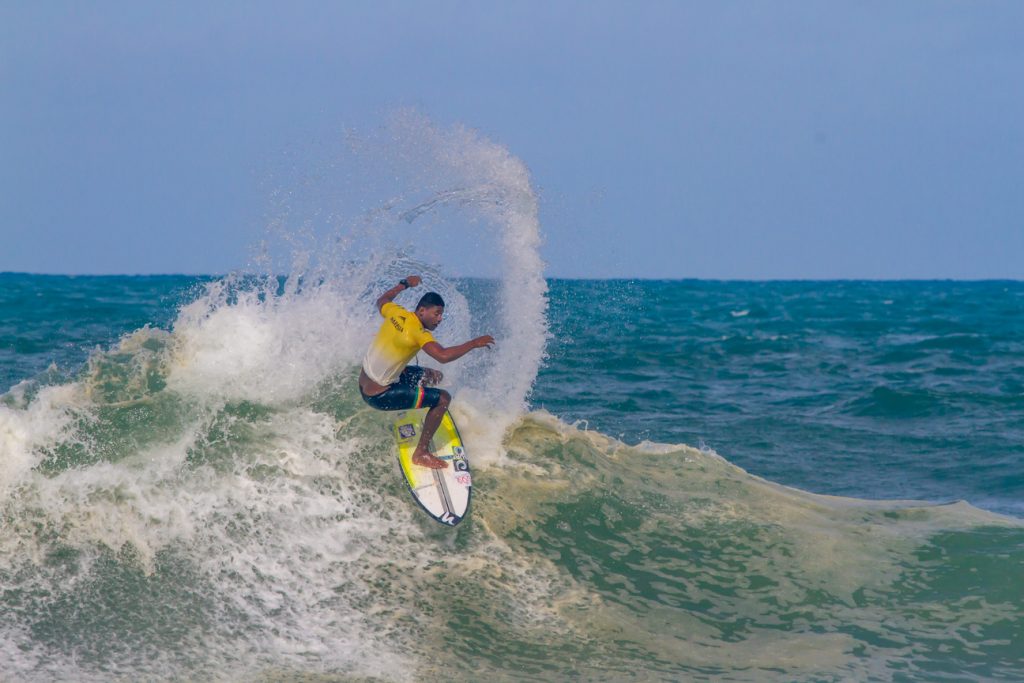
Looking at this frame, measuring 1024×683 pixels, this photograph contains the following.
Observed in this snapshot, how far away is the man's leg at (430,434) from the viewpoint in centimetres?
782

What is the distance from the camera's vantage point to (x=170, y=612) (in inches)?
274

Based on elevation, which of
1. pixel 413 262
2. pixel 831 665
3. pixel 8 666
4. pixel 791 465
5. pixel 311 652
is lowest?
pixel 8 666

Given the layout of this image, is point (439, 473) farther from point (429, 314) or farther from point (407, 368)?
→ point (429, 314)

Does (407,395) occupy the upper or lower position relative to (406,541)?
upper

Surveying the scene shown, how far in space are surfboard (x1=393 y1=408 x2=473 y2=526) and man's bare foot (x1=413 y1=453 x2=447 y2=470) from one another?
0.09 feet

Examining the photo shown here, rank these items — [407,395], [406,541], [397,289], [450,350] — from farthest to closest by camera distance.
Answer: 1. [397,289]
2. [407,395]
3. [406,541]
4. [450,350]

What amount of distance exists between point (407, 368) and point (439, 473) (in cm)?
88

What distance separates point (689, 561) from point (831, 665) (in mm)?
1677

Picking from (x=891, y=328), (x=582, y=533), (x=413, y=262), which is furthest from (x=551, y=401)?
(x=891, y=328)

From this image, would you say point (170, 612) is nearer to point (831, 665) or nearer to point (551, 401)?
point (831, 665)

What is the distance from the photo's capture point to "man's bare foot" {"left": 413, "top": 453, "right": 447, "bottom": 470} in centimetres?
794

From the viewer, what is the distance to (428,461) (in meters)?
7.97

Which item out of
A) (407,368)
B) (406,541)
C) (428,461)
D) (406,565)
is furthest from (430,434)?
(406,565)

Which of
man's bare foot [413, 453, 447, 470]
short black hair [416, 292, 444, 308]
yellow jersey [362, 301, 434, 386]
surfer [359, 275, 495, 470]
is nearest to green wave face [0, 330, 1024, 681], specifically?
man's bare foot [413, 453, 447, 470]
